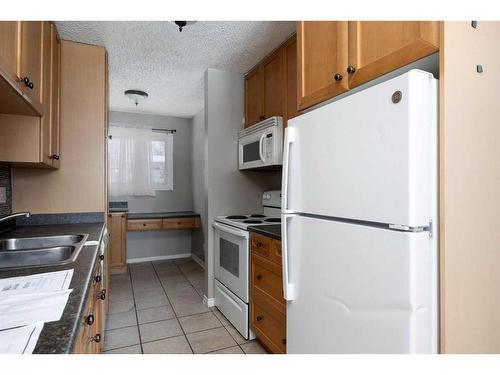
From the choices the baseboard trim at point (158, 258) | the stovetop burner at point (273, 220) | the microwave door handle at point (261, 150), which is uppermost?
the microwave door handle at point (261, 150)

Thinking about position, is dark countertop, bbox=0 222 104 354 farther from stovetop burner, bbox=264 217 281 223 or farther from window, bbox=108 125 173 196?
window, bbox=108 125 173 196

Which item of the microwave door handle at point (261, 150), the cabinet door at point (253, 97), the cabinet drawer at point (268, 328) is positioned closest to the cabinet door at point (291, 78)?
the microwave door handle at point (261, 150)

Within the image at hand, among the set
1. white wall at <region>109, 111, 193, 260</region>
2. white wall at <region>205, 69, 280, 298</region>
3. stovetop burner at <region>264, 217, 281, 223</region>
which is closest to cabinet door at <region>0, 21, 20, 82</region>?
white wall at <region>205, 69, 280, 298</region>

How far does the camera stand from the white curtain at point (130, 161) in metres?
4.31

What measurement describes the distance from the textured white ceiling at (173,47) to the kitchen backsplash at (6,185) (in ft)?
3.56

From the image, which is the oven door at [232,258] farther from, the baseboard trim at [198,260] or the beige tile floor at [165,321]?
the baseboard trim at [198,260]

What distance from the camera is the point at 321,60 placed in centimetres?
138

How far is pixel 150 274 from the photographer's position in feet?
12.6

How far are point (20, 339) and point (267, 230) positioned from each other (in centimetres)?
155

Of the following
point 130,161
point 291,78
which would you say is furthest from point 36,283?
point 130,161

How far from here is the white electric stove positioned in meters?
2.21

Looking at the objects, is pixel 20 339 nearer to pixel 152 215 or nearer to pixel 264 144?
pixel 264 144

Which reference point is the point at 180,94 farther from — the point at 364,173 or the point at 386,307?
the point at 386,307
